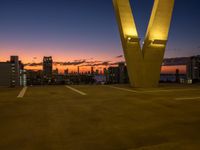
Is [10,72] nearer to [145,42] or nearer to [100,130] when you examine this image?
[145,42]

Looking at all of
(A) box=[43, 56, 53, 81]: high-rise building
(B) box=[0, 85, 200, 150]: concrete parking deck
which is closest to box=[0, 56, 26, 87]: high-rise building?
(A) box=[43, 56, 53, 81]: high-rise building

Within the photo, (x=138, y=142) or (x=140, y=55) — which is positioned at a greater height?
(x=140, y=55)

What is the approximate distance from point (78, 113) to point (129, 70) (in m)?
9.45

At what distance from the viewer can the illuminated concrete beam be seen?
14469mm

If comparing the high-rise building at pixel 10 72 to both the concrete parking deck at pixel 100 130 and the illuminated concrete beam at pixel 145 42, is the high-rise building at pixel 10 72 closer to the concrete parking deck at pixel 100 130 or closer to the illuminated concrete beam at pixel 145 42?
the illuminated concrete beam at pixel 145 42

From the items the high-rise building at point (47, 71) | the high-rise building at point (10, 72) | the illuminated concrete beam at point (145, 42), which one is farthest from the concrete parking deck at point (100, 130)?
the high-rise building at point (47, 71)

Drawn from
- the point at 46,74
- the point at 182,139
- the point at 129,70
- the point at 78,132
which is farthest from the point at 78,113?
the point at 46,74

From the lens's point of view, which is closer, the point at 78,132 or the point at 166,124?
the point at 78,132

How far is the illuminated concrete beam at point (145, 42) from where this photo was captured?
14.5 m

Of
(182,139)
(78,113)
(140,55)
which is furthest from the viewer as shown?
(140,55)

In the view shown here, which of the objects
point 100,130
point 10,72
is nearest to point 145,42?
point 100,130

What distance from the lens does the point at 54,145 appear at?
3.53 meters

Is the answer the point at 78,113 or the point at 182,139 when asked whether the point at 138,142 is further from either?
the point at 78,113

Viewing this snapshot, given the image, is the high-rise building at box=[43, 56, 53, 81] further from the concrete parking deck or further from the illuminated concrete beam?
the concrete parking deck
